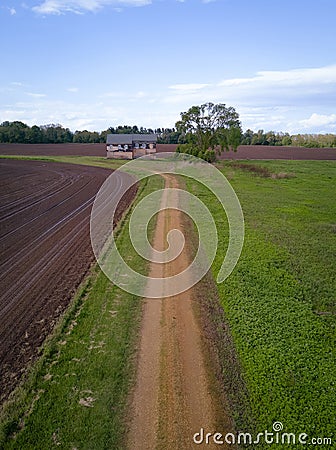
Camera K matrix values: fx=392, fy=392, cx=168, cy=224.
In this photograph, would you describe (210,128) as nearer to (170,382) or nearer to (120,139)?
(120,139)

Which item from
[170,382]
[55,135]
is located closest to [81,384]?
[170,382]

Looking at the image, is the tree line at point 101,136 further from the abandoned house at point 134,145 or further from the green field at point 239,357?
the green field at point 239,357

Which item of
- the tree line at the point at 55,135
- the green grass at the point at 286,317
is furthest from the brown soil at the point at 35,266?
the tree line at the point at 55,135

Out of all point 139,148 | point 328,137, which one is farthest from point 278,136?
point 139,148

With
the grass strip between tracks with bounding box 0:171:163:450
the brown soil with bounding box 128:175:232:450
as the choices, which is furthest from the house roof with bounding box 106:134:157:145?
the grass strip between tracks with bounding box 0:171:163:450

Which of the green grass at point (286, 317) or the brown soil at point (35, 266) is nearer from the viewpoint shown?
the green grass at point (286, 317)

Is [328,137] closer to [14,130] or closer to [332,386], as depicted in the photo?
[14,130]
